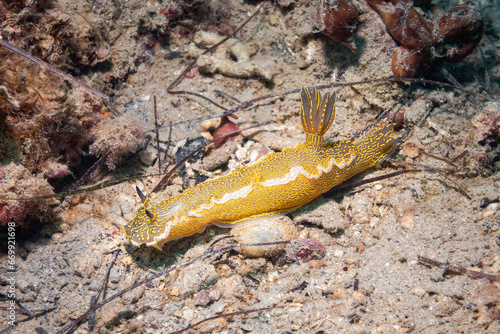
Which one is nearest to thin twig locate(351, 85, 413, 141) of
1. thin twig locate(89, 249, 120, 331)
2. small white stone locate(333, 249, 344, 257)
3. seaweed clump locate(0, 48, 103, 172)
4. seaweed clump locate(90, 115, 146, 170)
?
small white stone locate(333, 249, 344, 257)

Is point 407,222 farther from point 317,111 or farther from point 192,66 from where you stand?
point 192,66

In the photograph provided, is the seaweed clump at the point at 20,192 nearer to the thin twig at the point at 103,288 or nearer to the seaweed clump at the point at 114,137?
the seaweed clump at the point at 114,137

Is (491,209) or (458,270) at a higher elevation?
(491,209)

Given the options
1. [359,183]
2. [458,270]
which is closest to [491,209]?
[458,270]

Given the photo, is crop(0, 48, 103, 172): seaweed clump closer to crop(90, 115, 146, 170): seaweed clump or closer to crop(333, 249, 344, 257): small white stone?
crop(90, 115, 146, 170): seaweed clump

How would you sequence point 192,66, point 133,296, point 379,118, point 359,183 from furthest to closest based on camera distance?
1. point 192,66
2. point 379,118
3. point 359,183
4. point 133,296

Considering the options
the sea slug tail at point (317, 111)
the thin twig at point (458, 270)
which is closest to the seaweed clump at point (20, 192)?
the sea slug tail at point (317, 111)

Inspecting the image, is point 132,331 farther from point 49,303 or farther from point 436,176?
point 436,176
